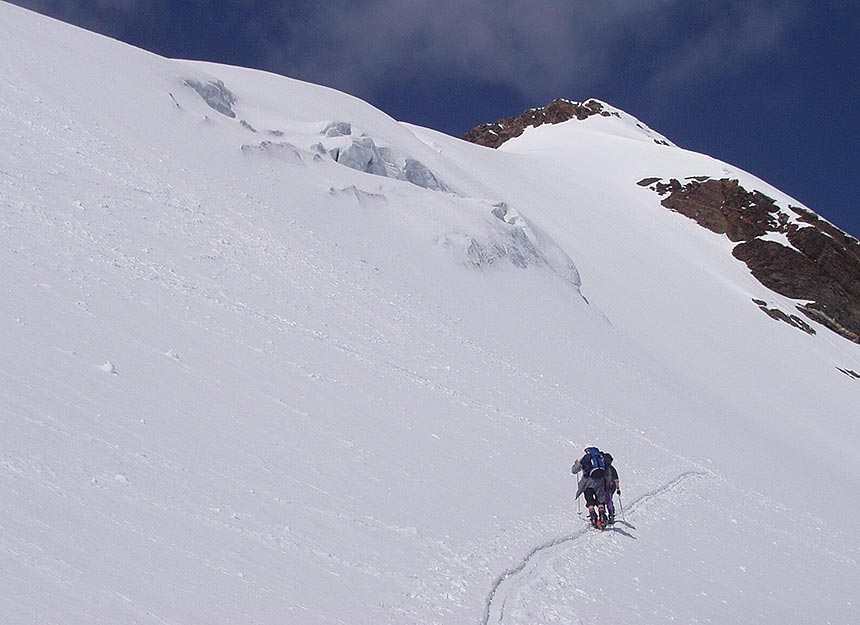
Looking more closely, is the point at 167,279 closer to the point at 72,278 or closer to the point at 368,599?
the point at 72,278

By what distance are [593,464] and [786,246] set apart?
170 feet

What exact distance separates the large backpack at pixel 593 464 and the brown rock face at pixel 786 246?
40.4m

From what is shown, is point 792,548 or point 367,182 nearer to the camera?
point 792,548

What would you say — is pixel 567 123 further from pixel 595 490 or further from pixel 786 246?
pixel 595 490

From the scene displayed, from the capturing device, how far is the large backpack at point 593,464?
11.8 metres

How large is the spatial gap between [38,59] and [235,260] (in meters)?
12.8

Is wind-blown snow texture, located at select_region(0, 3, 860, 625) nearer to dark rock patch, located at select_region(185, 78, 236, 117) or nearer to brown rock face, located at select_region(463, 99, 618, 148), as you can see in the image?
dark rock patch, located at select_region(185, 78, 236, 117)

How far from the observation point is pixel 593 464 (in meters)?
11.9

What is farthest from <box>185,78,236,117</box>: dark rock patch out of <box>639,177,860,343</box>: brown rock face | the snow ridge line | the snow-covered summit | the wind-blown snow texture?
the snow-covered summit

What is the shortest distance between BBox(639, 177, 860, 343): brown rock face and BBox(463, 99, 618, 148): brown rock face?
32.4 m

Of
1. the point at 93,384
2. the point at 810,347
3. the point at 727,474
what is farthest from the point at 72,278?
the point at 810,347

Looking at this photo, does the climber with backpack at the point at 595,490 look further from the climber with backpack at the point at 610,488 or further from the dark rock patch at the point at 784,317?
the dark rock patch at the point at 784,317

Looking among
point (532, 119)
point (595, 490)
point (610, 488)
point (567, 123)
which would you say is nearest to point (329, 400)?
point (595, 490)

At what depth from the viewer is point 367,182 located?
2770cm
